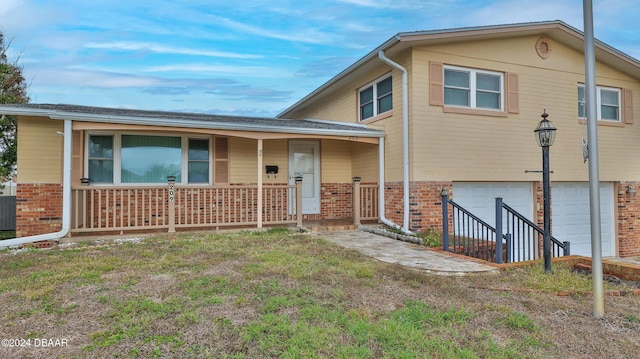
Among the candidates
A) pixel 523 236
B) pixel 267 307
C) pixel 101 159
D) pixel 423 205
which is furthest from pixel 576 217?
pixel 101 159

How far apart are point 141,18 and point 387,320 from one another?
495 inches

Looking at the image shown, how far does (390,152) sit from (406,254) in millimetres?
3713

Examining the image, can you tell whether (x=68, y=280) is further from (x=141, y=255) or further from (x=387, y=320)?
(x=387, y=320)

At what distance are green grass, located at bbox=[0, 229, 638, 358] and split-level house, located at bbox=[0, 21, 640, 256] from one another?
2.83 metres

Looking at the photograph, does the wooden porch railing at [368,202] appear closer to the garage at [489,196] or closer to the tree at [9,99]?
the garage at [489,196]

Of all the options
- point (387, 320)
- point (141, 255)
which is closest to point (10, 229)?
point (141, 255)

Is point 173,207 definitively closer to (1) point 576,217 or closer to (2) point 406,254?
(2) point 406,254

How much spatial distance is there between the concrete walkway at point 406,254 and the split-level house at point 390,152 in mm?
1213

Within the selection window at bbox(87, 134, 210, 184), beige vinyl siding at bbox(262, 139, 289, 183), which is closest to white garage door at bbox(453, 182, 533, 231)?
beige vinyl siding at bbox(262, 139, 289, 183)

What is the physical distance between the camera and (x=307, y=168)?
10852 mm

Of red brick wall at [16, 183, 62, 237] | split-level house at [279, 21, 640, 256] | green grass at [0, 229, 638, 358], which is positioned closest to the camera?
green grass at [0, 229, 638, 358]

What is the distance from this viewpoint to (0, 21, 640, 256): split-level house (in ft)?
26.7

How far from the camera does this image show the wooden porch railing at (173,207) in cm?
779

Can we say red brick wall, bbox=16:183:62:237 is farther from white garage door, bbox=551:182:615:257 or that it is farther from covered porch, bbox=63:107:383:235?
white garage door, bbox=551:182:615:257
